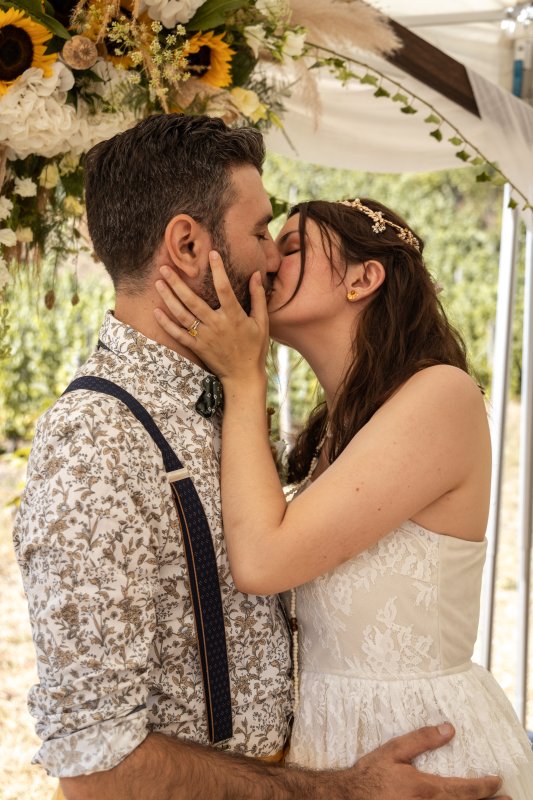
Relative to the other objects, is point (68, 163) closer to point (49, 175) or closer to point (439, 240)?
point (49, 175)

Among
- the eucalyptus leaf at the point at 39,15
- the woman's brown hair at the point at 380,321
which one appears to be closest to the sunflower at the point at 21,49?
the eucalyptus leaf at the point at 39,15

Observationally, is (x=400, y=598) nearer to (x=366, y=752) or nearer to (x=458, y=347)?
(x=366, y=752)

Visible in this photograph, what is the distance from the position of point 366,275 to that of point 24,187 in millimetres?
810

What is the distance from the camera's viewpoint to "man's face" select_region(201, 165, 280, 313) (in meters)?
1.76

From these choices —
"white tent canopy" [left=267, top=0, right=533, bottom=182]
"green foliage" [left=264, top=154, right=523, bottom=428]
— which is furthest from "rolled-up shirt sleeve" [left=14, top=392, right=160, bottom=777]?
"green foliage" [left=264, top=154, right=523, bottom=428]

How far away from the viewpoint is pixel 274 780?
1.62 meters

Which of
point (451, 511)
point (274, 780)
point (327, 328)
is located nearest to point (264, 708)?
point (274, 780)

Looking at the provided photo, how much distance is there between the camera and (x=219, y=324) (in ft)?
5.80

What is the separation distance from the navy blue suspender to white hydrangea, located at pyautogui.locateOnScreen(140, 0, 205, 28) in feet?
2.94

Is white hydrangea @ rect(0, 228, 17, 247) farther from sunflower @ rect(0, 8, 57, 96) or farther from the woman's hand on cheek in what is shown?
the woman's hand on cheek

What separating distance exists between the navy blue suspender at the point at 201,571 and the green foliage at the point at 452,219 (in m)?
9.25

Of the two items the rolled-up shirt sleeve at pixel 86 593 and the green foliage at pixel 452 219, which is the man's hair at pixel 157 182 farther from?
the green foliage at pixel 452 219

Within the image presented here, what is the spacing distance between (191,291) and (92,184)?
0.29 m

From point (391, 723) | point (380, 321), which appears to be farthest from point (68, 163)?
point (391, 723)
